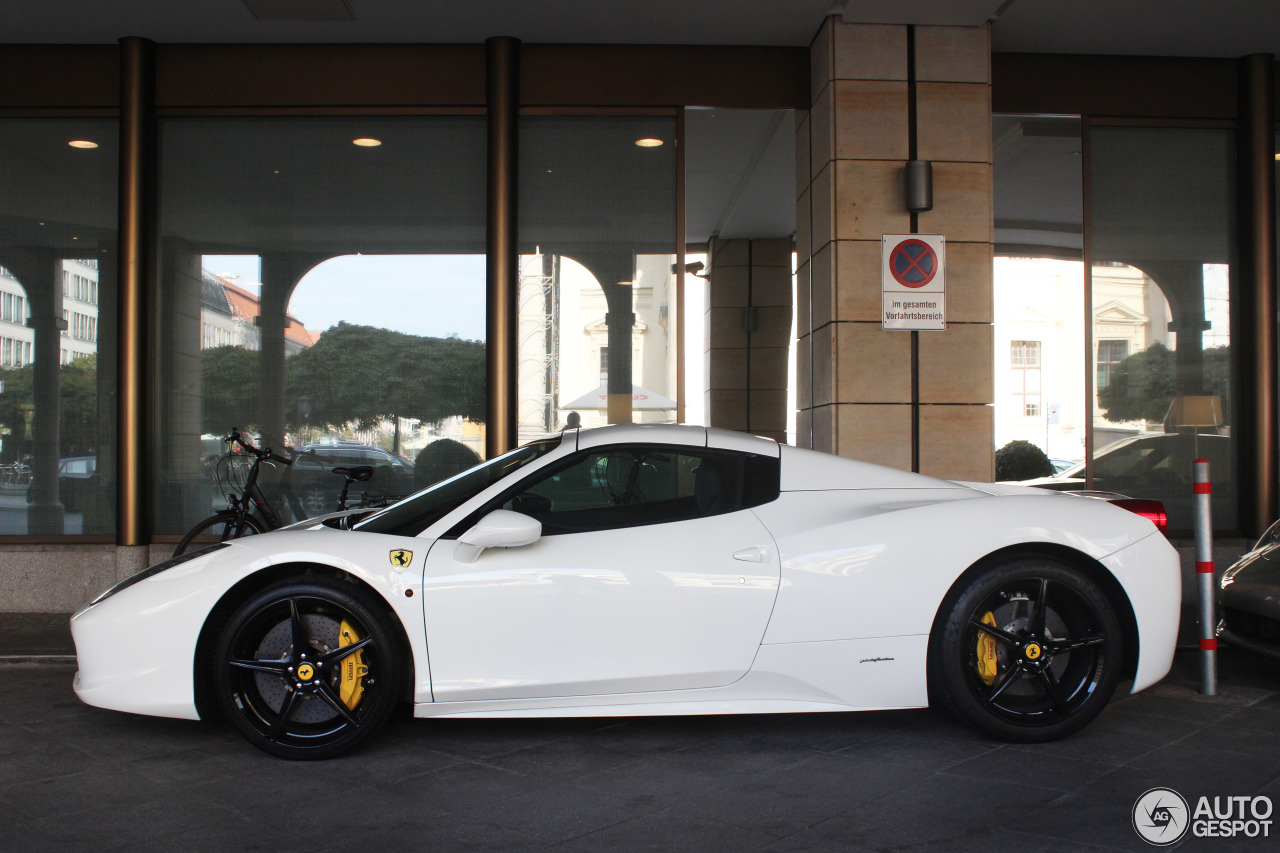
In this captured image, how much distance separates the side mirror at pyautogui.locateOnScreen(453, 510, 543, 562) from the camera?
3.22 m

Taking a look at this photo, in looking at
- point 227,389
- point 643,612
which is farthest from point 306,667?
point 227,389

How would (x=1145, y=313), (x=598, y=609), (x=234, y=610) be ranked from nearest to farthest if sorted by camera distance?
(x=598, y=609) → (x=234, y=610) → (x=1145, y=313)

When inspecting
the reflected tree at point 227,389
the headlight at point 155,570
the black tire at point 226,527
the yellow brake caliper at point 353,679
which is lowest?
the yellow brake caliper at point 353,679

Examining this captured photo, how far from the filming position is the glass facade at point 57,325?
670 cm

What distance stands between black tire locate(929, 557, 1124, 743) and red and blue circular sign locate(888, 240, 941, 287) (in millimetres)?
3072

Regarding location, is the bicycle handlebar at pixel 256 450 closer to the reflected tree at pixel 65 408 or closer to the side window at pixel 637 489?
the reflected tree at pixel 65 408

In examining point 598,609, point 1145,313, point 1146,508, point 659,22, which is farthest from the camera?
point 1145,313

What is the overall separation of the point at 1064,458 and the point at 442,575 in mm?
5518

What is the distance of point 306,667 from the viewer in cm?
334

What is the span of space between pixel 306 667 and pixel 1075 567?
114 inches

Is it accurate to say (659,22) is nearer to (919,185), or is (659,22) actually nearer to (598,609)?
(919,185)

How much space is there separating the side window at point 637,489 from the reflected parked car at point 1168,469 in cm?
428

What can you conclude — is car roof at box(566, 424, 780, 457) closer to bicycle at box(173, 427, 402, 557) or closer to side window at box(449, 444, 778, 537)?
side window at box(449, 444, 778, 537)

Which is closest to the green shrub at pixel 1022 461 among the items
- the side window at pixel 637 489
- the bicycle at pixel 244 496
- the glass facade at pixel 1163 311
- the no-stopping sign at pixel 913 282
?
the glass facade at pixel 1163 311
